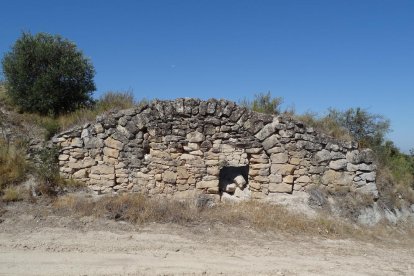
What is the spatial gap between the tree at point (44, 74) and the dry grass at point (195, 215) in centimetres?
348

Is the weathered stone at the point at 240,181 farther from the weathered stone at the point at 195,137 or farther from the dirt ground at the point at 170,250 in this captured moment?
the dirt ground at the point at 170,250

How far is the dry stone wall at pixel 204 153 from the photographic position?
909 cm

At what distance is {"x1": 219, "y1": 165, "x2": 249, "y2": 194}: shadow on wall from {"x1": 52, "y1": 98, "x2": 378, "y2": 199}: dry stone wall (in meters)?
0.19

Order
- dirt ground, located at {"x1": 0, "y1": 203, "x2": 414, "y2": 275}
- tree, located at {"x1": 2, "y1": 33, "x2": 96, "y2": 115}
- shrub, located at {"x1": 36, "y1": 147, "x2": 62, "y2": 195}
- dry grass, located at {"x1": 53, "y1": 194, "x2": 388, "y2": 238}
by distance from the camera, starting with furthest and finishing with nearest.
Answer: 1. tree, located at {"x1": 2, "y1": 33, "x2": 96, "y2": 115}
2. shrub, located at {"x1": 36, "y1": 147, "x2": 62, "y2": 195}
3. dry grass, located at {"x1": 53, "y1": 194, "x2": 388, "y2": 238}
4. dirt ground, located at {"x1": 0, "y1": 203, "x2": 414, "y2": 275}

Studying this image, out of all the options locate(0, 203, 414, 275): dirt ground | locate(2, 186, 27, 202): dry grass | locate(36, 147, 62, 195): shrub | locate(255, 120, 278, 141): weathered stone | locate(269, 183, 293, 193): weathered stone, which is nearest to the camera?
locate(0, 203, 414, 275): dirt ground

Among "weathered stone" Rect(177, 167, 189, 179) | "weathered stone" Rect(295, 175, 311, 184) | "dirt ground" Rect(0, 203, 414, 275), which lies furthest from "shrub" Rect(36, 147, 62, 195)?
"weathered stone" Rect(295, 175, 311, 184)

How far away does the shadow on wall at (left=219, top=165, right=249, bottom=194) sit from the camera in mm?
9438

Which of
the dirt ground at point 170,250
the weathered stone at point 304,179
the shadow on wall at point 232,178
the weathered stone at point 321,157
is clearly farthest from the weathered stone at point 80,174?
the weathered stone at point 321,157

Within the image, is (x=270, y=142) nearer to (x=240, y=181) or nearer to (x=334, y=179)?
(x=240, y=181)

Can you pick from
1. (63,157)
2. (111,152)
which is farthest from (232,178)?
(63,157)

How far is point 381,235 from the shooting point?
8266mm

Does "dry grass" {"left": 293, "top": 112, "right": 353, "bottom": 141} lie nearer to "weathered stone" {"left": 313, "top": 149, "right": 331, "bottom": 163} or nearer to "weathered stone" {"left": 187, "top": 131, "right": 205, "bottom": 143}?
"weathered stone" {"left": 313, "top": 149, "right": 331, "bottom": 163}

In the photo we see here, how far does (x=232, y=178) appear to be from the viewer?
379 inches

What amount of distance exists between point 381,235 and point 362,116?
144 inches
